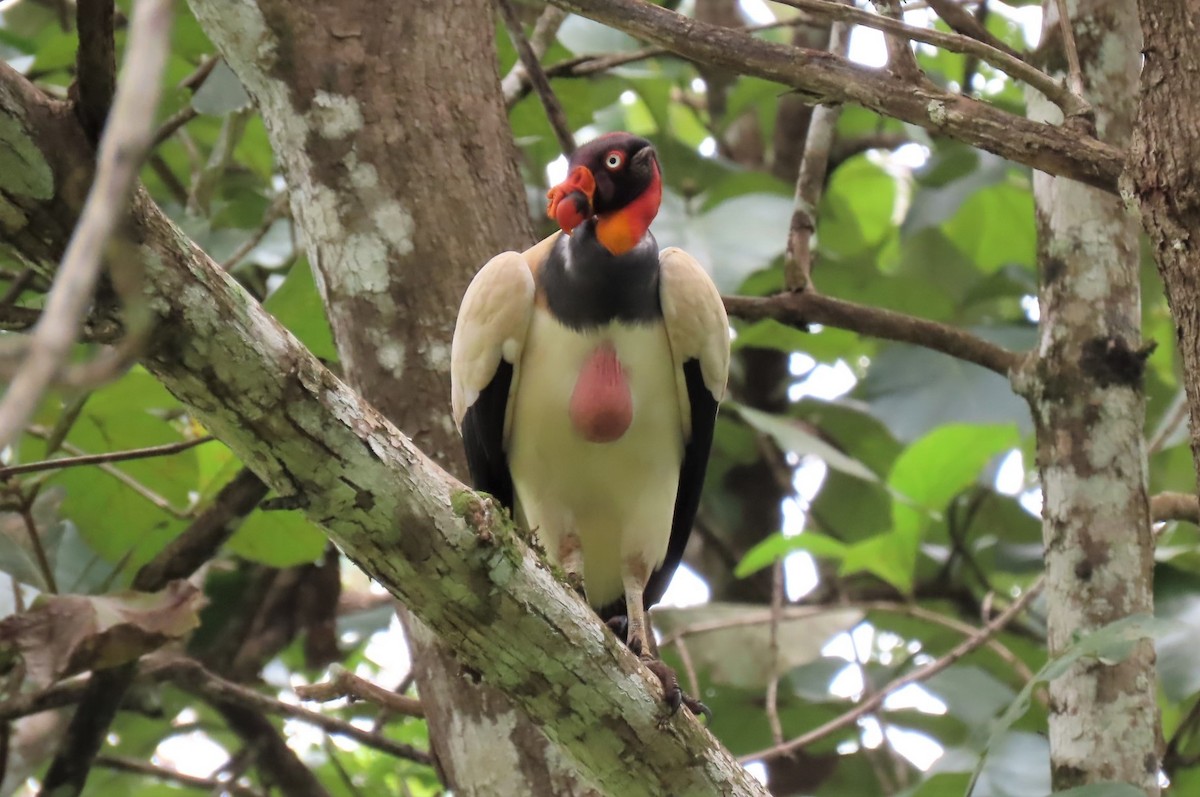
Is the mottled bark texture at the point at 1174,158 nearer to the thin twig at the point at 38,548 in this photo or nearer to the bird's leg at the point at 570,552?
the bird's leg at the point at 570,552

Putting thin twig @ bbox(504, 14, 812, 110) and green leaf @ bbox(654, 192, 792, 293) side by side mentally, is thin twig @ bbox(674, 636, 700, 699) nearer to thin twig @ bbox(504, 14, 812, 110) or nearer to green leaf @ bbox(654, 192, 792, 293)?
green leaf @ bbox(654, 192, 792, 293)

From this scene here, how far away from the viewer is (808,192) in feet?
10.4

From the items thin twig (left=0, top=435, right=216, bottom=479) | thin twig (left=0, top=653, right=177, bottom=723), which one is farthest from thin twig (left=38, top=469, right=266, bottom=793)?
thin twig (left=0, top=435, right=216, bottom=479)

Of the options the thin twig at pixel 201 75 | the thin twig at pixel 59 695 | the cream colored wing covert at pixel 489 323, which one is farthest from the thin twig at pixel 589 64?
the thin twig at pixel 59 695

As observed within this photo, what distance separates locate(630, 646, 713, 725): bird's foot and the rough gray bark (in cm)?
2

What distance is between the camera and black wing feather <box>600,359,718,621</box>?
2838 millimetres

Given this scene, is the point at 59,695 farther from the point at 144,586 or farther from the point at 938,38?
the point at 938,38

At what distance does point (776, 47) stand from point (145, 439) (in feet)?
7.06

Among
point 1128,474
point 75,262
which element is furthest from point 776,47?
point 75,262

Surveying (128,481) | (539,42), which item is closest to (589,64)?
(539,42)

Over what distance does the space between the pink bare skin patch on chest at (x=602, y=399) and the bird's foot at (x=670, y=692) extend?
479 mm

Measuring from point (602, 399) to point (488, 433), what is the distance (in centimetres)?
30

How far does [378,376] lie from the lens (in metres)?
2.80

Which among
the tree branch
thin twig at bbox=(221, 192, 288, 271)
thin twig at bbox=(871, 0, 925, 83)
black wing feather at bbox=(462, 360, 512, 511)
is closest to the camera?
the tree branch
